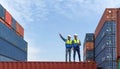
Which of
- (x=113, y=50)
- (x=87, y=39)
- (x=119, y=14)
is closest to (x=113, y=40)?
(x=113, y=50)

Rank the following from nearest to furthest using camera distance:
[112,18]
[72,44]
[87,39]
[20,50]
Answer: [72,44], [112,18], [20,50], [87,39]

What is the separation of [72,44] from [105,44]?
6100cm

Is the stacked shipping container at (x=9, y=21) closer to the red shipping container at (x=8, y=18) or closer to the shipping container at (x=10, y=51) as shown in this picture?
the red shipping container at (x=8, y=18)

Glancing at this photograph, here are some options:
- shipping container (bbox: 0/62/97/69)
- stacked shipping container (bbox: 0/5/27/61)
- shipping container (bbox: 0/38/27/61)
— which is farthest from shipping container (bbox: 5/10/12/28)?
shipping container (bbox: 0/62/97/69)

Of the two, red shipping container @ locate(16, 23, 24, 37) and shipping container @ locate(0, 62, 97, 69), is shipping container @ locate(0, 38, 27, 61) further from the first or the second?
shipping container @ locate(0, 62, 97, 69)

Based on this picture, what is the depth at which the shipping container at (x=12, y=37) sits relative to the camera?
7456 centimetres

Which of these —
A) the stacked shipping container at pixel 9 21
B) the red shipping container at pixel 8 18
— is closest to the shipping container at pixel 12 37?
the stacked shipping container at pixel 9 21

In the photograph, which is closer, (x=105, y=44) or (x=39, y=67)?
(x=39, y=67)

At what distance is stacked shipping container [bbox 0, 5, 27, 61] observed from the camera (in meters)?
74.3

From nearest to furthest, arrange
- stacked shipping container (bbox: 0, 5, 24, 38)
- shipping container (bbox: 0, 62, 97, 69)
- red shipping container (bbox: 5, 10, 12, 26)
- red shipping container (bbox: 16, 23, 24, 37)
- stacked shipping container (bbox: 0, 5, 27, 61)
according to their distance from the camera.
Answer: shipping container (bbox: 0, 62, 97, 69), stacked shipping container (bbox: 0, 5, 27, 61), stacked shipping container (bbox: 0, 5, 24, 38), red shipping container (bbox: 5, 10, 12, 26), red shipping container (bbox: 16, 23, 24, 37)

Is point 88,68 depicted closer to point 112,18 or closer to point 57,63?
point 57,63

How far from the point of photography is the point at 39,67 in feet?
84.4

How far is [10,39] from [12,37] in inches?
151

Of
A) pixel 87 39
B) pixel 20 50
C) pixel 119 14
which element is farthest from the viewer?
pixel 87 39
